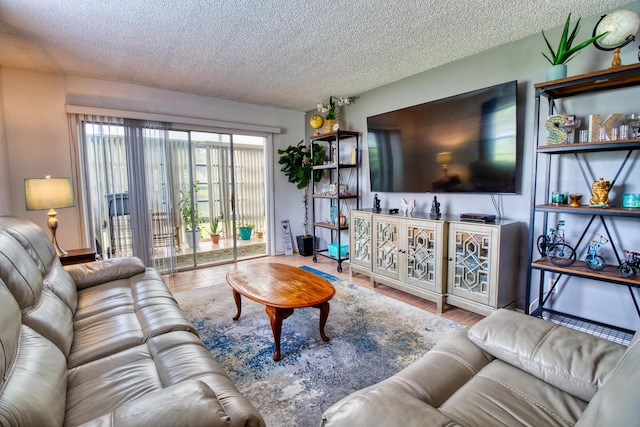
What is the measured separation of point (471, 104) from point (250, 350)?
2.93 meters

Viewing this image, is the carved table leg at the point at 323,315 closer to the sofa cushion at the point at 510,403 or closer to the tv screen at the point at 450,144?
the sofa cushion at the point at 510,403

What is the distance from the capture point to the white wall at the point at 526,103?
2.22m

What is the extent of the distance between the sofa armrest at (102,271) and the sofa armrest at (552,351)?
8.26 feet

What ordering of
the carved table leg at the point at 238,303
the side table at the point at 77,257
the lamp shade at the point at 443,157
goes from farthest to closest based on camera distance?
1. the lamp shade at the point at 443,157
2. the side table at the point at 77,257
3. the carved table leg at the point at 238,303

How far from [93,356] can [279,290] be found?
1153 millimetres

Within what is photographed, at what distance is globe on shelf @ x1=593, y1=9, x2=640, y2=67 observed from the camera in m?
1.90

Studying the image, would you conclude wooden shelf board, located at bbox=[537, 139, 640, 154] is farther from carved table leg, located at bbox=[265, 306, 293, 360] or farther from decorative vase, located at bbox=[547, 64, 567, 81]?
carved table leg, located at bbox=[265, 306, 293, 360]

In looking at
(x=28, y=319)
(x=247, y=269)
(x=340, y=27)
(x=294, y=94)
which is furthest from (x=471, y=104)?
(x=28, y=319)

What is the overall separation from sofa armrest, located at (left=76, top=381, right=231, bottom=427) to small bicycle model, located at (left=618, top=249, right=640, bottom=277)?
8.36 ft

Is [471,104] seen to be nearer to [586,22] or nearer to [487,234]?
[586,22]

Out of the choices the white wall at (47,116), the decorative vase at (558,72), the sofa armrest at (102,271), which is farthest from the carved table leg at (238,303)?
the decorative vase at (558,72)

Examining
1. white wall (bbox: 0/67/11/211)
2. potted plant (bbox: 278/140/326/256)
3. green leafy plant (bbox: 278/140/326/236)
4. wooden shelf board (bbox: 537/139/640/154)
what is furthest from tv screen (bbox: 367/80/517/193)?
white wall (bbox: 0/67/11/211)

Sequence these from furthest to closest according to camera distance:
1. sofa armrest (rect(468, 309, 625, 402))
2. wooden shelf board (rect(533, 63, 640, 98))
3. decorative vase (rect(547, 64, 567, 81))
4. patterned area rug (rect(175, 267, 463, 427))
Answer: decorative vase (rect(547, 64, 567, 81)) < wooden shelf board (rect(533, 63, 640, 98)) < patterned area rug (rect(175, 267, 463, 427)) < sofa armrest (rect(468, 309, 625, 402))

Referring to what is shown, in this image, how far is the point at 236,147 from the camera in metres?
5.83
